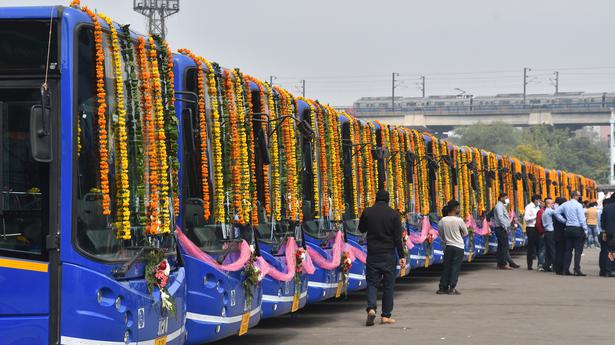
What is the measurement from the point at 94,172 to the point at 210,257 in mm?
2571

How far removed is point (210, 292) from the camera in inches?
435

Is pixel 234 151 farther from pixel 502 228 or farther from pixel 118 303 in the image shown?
pixel 502 228

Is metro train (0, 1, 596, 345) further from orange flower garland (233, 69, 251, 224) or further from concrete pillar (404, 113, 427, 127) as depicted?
concrete pillar (404, 113, 427, 127)

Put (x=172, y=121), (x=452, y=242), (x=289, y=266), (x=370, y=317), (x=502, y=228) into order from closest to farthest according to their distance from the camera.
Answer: (x=172, y=121) < (x=289, y=266) < (x=370, y=317) < (x=452, y=242) < (x=502, y=228)

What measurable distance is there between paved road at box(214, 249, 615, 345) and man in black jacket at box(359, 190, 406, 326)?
382 mm

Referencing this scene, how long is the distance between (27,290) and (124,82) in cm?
182

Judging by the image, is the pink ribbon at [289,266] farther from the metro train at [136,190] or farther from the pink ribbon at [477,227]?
the pink ribbon at [477,227]

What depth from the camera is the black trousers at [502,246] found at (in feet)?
94.9

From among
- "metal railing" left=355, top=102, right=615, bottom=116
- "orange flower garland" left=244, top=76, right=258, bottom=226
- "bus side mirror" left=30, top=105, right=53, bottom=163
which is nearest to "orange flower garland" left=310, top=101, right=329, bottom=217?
"orange flower garland" left=244, top=76, right=258, bottom=226

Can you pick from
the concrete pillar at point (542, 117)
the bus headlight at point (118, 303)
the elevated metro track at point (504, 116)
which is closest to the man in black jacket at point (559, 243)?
the bus headlight at point (118, 303)

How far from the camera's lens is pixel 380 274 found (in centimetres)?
1573

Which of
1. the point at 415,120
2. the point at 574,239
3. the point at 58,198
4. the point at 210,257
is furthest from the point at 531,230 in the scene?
the point at 415,120

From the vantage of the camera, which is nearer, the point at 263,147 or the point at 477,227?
the point at 263,147

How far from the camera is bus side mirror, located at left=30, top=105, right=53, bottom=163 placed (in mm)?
7918
